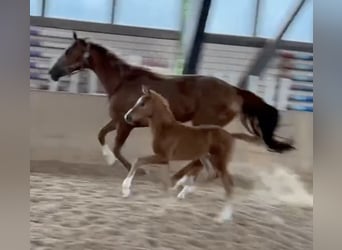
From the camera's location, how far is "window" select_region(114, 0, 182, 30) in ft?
5.15

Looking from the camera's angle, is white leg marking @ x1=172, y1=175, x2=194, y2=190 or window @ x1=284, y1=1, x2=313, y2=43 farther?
window @ x1=284, y1=1, x2=313, y2=43

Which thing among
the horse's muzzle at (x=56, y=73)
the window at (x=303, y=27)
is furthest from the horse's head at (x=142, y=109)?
the window at (x=303, y=27)

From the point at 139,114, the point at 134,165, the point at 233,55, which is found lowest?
the point at 134,165

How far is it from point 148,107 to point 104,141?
0.50ft

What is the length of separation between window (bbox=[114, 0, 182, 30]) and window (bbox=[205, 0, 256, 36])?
0.10m

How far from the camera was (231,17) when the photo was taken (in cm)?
163

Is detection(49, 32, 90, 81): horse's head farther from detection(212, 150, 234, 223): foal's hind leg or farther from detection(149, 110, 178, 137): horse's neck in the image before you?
detection(212, 150, 234, 223): foal's hind leg

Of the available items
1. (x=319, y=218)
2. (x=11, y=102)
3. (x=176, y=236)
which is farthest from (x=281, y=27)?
(x=11, y=102)

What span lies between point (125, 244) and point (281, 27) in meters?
0.76

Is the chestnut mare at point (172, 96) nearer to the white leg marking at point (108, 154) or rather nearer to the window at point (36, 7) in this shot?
the white leg marking at point (108, 154)

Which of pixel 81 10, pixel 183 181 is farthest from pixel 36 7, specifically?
pixel 183 181

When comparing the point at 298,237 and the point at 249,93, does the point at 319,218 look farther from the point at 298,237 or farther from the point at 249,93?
the point at 249,93

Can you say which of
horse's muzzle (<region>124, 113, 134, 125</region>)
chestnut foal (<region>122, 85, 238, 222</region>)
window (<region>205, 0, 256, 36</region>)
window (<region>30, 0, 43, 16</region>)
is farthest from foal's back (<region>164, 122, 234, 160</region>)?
window (<region>30, 0, 43, 16</region>)

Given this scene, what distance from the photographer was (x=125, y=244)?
1.51 m
